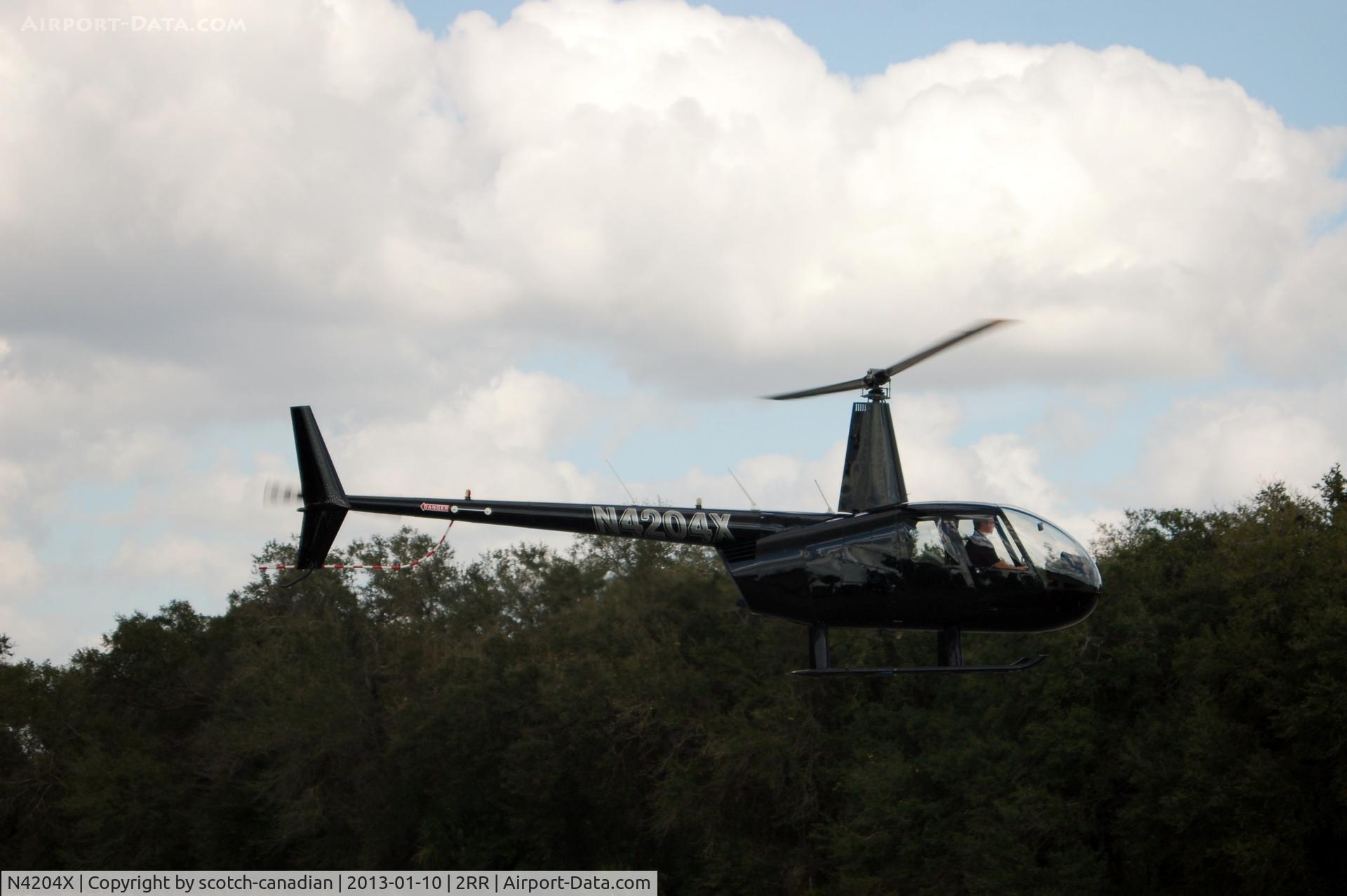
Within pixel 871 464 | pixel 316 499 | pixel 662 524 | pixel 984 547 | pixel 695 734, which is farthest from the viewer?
pixel 695 734

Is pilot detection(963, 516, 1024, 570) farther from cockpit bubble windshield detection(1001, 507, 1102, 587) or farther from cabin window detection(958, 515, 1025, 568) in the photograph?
cockpit bubble windshield detection(1001, 507, 1102, 587)

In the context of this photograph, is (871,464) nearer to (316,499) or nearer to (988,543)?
(988,543)

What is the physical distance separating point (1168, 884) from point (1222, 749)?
168 inches

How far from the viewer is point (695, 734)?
150 ft

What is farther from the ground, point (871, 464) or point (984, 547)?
point (871, 464)

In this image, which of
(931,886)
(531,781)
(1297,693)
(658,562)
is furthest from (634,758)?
(1297,693)

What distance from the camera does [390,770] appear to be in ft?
173

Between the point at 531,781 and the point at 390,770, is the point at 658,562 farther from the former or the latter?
the point at 390,770

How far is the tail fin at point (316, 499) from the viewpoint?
19.3m

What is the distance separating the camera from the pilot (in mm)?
16031

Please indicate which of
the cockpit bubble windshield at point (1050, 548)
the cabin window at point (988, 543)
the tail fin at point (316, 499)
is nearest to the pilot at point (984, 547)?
the cabin window at point (988, 543)

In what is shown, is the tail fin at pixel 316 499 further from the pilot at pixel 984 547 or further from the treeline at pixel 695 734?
the treeline at pixel 695 734

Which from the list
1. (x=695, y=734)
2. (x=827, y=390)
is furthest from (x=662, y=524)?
(x=695, y=734)

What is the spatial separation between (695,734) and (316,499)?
28109mm
